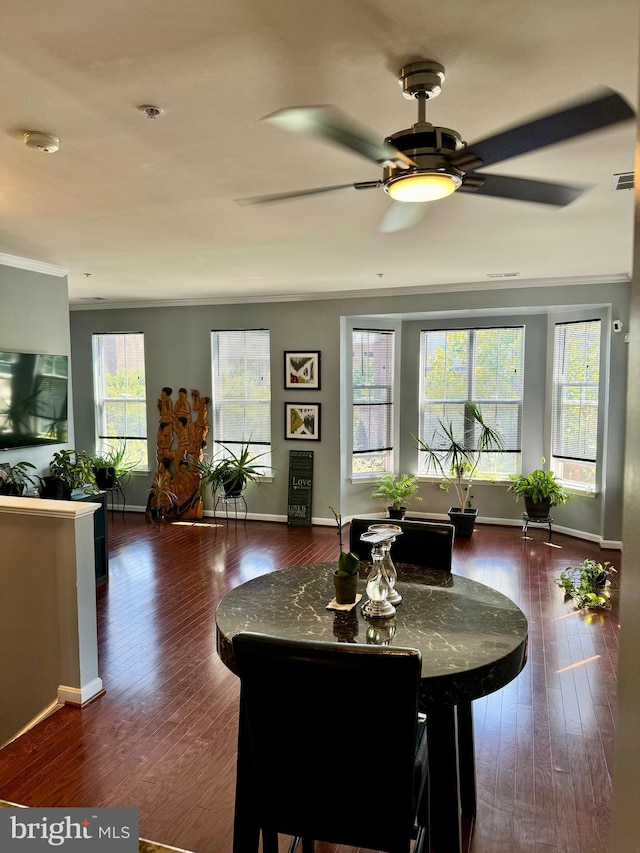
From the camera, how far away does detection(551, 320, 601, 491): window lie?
617cm

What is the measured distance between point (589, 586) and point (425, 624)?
3.27 metres

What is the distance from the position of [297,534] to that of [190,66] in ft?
17.8

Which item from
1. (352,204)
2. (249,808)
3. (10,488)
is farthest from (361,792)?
(10,488)

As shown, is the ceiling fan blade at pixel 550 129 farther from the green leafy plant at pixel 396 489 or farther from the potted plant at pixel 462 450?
the green leafy plant at pixel 396 489

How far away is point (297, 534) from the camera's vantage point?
22.1 ft

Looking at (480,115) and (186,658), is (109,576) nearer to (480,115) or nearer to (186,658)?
(186,658)

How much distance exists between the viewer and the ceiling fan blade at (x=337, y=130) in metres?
1.58

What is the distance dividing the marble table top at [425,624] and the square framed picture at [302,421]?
15.0ft

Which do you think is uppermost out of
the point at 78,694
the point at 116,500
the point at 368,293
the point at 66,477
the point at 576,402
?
the point at 368,293

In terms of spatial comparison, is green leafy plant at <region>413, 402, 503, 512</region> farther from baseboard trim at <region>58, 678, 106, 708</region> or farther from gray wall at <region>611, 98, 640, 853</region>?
gray wall at <region>611, 98, 640, 853</region>

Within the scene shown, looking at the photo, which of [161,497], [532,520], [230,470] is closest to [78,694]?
[230,470]

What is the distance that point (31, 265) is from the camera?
4785 mm

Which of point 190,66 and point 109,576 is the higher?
point 190,66

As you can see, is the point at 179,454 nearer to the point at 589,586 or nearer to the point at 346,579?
the point at 589,586
